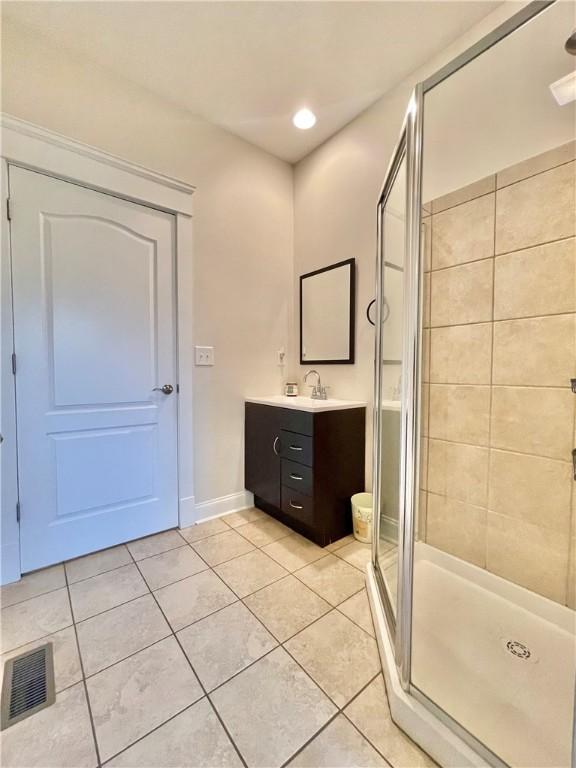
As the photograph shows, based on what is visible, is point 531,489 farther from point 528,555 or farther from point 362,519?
point 362,519

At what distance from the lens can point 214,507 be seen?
2.28 meters

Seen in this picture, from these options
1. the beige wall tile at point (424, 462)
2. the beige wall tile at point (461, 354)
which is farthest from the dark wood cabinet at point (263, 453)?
the beige wall tile at point (461, 354)

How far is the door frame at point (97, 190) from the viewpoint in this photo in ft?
5.09

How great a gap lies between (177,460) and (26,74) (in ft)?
7.23

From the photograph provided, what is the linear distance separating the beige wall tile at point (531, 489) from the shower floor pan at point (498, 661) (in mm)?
302

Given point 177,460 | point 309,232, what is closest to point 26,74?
point 309,232

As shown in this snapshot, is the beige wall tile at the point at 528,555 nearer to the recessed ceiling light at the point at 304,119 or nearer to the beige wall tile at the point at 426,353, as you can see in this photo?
the beige wall tile at the point at 426,353

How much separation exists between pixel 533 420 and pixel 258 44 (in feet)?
7.51

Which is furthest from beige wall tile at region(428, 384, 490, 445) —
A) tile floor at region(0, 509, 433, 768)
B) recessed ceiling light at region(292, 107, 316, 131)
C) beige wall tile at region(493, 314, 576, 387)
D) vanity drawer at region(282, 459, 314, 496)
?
recessed ceiling light at region(292, 107, 316, 131)

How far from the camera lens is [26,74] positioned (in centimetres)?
159

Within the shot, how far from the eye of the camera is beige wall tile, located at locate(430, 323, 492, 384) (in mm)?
1483

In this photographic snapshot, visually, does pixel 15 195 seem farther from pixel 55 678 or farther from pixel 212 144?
pixel 55 678

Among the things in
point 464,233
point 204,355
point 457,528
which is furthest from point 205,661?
point 464,233

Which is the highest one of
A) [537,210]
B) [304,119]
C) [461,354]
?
[304,119]
